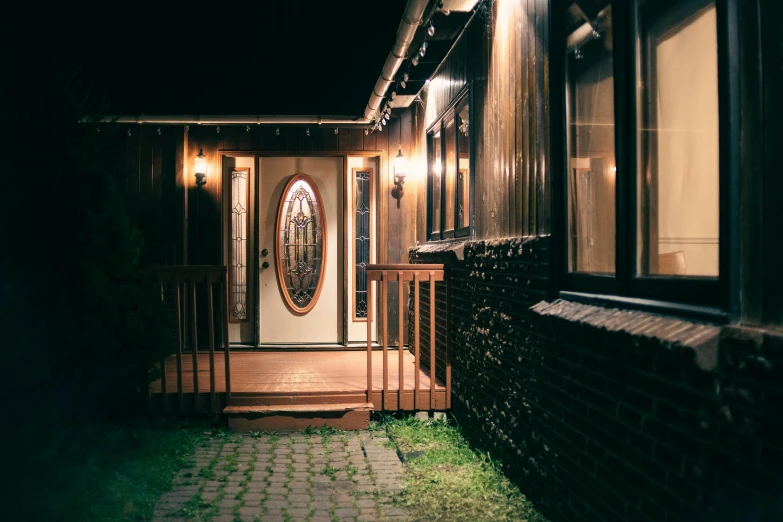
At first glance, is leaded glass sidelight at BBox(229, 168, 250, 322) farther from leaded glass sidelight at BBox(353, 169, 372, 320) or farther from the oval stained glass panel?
leaded glass sidelight at BBox(353, 169, 372, 320)

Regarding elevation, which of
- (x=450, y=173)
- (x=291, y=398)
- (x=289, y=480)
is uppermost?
→ (x=450, y=173)

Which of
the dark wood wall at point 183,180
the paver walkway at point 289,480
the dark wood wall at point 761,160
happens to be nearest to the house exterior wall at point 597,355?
the dark wood wall at point 761,160

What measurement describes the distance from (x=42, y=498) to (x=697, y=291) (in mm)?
2797

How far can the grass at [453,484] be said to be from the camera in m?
3.69

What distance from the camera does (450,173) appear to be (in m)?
6.43

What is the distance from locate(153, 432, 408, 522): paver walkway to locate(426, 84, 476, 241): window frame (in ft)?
6.58

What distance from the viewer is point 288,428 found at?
5.67 meters

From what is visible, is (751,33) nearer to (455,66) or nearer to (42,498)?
(42,498)

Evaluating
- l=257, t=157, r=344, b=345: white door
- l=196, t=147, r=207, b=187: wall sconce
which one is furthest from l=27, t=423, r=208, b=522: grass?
l=196, t=147, r=207, b=187: wall sconce

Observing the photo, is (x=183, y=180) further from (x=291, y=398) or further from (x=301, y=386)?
(x=291, y=398)

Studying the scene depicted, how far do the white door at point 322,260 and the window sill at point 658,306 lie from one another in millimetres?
5501

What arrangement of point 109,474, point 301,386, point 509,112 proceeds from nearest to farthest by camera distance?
point 109,474 < point 509,112 < point 301,386

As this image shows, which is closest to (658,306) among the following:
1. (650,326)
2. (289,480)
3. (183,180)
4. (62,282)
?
(650,326)

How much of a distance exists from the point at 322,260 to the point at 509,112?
4.65m
